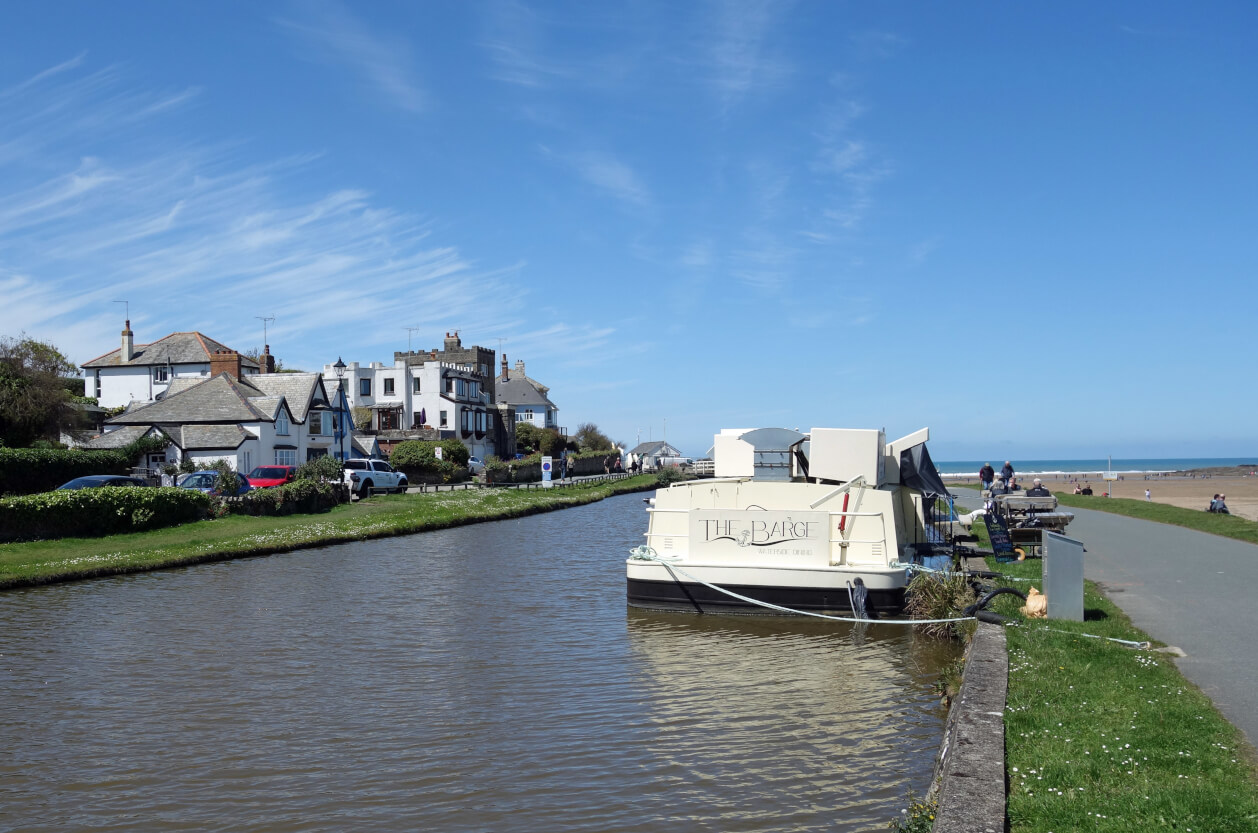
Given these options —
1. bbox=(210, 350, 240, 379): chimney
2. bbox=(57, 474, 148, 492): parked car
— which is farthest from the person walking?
bbox=(210, 350, 240, 379): chimney

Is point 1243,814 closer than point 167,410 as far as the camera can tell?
Yes

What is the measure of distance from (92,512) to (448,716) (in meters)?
21.1

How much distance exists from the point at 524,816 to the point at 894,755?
358cm

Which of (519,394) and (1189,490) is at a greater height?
(519,394)

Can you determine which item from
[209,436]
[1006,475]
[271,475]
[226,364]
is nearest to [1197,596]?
[1006,475]

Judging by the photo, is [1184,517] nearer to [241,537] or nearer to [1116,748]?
[1116,748]

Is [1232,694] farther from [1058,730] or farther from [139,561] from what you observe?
[139,561]

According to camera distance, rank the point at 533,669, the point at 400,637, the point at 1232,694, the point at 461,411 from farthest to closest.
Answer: the point at 461,411, the point at 400,637, the point at 533,669, the point at 1232,694

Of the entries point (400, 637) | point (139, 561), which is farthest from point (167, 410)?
point (400, 637)

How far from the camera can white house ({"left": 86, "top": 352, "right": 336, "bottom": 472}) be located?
50.1 m

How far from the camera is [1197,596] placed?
1425 cm

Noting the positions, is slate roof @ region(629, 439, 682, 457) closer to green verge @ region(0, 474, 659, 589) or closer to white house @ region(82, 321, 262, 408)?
white house @ region(82, 321, 262, 408)

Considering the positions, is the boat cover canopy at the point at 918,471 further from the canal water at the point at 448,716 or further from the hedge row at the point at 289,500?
the hedge row at the point at 289,500

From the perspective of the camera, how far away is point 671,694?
38.9 ft
